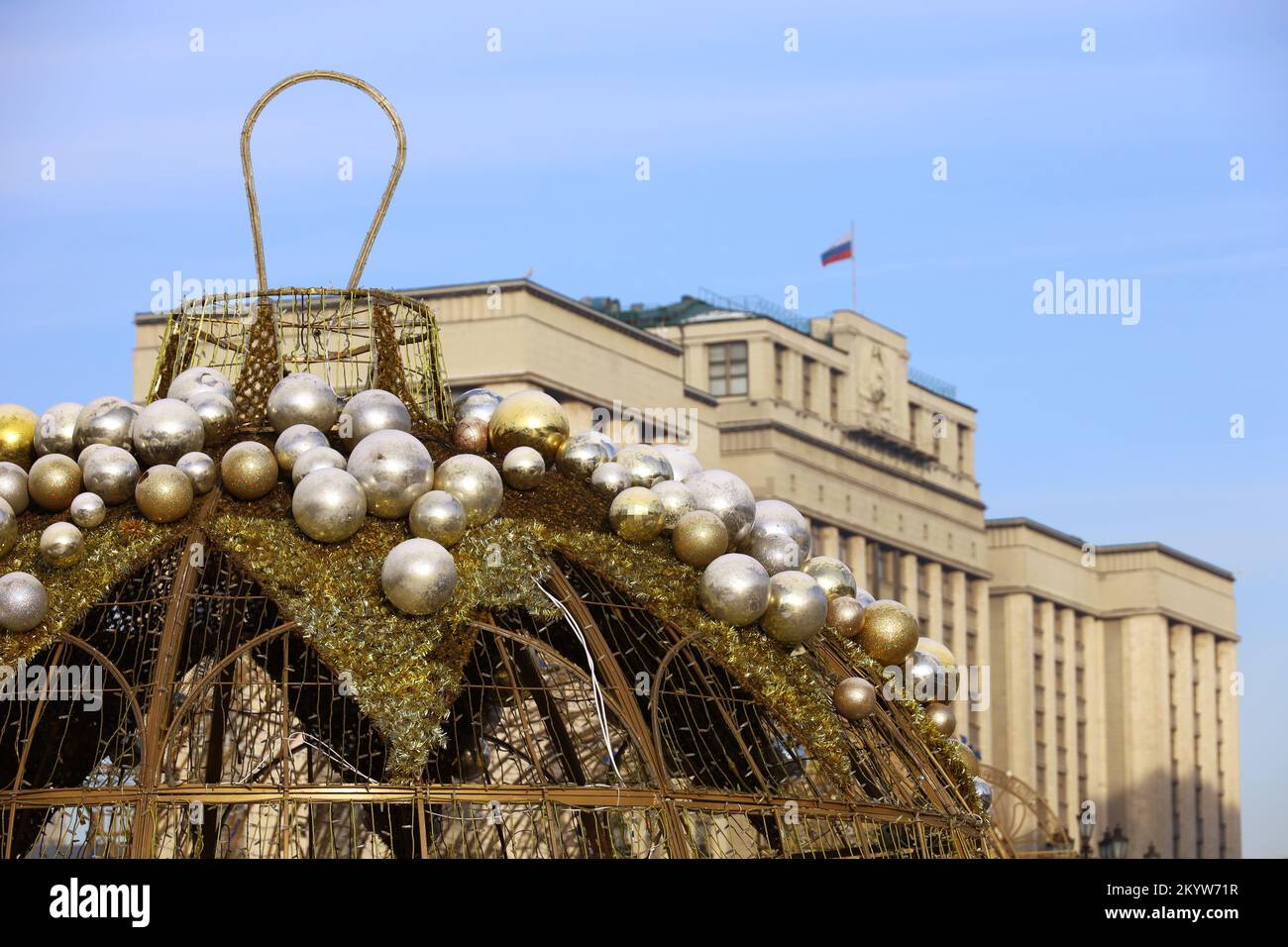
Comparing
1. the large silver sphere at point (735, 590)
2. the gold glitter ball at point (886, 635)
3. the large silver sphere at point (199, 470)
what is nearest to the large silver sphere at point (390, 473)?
the large silver sphere at point (199, 470)

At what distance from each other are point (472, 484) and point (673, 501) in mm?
1234

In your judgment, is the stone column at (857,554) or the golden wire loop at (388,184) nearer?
the golden wire loop at (388,184)

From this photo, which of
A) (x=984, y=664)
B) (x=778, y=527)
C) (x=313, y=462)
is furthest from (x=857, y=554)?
(x=313, y=462)

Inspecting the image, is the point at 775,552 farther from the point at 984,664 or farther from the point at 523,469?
the point at 984,664

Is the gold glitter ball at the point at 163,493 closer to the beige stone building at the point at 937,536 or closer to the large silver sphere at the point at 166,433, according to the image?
the large silver sphere at the point at 166,433

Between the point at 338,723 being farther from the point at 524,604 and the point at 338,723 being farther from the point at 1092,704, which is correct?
the point at 1092,704

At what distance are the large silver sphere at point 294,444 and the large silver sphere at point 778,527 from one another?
8.19 feet

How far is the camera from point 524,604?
12430 millimetres

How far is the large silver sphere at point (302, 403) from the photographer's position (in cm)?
1270

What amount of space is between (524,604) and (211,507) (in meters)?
1.67

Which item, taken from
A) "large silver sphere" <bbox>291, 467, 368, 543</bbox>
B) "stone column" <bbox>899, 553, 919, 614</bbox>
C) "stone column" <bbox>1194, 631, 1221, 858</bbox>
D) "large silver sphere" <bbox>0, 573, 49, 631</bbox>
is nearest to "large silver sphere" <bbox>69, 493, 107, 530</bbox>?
"large silver sphere" <bbox>0, 573, 49, 631</bbox>

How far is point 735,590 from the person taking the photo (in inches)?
502

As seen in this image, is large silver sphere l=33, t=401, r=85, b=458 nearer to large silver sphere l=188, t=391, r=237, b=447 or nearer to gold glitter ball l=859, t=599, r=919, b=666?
large silver sphere l=188, t=391, r=237, b=447
